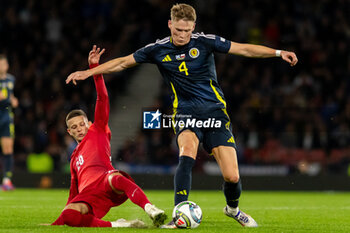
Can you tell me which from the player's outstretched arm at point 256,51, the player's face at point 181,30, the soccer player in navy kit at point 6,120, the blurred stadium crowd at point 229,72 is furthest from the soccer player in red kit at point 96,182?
the blurred stadium crowd at point 229,72

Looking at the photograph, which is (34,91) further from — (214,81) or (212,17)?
(214,81)

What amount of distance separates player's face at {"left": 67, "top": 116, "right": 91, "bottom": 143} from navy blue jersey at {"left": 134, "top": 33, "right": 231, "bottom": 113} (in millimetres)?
822

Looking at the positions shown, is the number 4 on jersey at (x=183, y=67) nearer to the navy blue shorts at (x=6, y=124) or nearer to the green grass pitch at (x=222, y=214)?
the green grass pitch at (x=222, y=214)

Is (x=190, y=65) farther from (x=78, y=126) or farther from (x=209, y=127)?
(x=78, y=126)

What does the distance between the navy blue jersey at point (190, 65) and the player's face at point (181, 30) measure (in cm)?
9

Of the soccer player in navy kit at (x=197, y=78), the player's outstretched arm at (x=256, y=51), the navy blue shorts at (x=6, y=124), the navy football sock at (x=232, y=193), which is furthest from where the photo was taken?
the navy blue shorts at (x=6, y=124)

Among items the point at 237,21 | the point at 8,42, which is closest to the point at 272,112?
the point at 237,21

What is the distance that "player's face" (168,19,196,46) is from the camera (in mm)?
6418

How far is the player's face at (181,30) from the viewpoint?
6.42 m

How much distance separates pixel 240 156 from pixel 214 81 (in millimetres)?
7200

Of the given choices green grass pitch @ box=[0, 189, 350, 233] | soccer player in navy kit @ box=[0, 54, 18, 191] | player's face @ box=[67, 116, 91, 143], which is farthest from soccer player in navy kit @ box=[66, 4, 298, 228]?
soccer player in navy kit @ box=[0, 54, 18, 191]

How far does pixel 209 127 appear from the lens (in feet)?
21.9

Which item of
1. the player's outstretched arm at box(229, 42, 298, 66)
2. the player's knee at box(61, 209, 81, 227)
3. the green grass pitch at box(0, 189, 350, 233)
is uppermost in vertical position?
the player's outstretched arm at box(229, 42, 298, 66)

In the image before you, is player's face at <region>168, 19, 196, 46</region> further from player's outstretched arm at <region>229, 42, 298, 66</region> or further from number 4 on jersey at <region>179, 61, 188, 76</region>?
player's outstretched arm at <region>229, 42, 298, 66</region>
